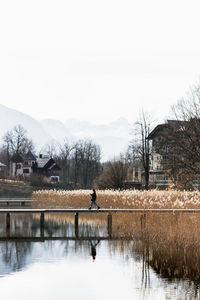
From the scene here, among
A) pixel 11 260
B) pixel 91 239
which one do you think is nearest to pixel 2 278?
pixel 11 260

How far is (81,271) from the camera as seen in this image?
17.0m

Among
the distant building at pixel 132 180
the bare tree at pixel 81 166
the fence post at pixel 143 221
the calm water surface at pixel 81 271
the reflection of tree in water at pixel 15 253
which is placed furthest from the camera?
the bare tree at pixel 81 166

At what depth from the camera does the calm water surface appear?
14.0m

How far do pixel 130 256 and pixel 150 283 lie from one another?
172 inches

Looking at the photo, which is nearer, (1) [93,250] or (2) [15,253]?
(2) [15,253]

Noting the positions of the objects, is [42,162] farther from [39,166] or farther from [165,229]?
[165,229]

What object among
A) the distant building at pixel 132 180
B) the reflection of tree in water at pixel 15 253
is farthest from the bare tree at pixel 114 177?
the reflection of tree in water at pixel 15 253

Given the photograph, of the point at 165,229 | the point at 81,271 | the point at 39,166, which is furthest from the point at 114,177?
the point at 39,166

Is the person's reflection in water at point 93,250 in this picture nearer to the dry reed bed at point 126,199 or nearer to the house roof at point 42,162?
the dry reed bed at point 126,199

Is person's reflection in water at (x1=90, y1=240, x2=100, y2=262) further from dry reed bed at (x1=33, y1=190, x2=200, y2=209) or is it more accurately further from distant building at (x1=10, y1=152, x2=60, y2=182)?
distant building at (x1=10, y1=152, x2=60, y2=182)

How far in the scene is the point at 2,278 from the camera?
51.7ft

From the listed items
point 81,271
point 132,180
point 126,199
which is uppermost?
point 132,180

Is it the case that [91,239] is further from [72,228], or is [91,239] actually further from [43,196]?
[43,196]

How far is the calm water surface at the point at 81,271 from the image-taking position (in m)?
14.0
